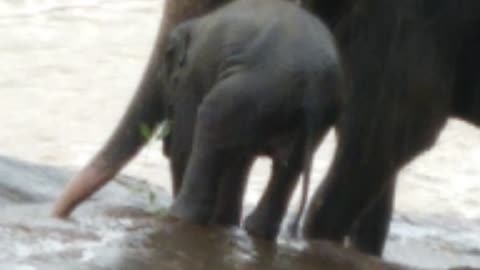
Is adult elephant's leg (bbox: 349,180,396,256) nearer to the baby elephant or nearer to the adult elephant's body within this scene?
the adult elephant's body

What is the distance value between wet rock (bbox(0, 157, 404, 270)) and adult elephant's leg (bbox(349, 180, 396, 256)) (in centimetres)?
82

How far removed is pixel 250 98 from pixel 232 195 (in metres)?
0.64

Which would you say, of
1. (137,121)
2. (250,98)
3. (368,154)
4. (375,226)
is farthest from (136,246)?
(375,226)

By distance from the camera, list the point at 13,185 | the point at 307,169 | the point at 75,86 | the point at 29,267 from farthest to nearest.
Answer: the point at 75,86, the point at 13,185, the point at 307,169, the point at 29,267

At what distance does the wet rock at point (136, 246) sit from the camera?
19.0ft

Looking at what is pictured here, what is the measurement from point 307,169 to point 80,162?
350cm

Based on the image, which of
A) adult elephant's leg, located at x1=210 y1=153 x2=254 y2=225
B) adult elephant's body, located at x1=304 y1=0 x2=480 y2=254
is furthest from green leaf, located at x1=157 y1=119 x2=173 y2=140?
adult elephant's body, located at x1=304 y1=0 x2=480 y2=254

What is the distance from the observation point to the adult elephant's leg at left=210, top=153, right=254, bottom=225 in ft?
21.3

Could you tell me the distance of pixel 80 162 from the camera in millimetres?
9398

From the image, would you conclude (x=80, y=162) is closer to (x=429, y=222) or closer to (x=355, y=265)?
(x=429, y=222)

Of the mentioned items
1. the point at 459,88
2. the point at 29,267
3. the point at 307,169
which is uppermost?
the point at 459,88

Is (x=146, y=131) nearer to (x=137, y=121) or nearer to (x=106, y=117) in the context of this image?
(x=137, y=121)

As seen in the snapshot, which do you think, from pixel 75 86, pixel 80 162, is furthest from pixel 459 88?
pixel 75 86

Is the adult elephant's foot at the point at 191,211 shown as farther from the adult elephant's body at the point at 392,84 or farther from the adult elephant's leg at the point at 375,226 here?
the adult elephant's leg at the point at 375,226
